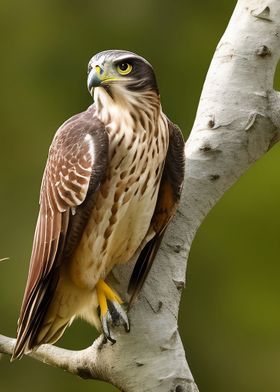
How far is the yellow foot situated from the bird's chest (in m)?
0.04

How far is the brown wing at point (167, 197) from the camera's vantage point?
11.2 ft

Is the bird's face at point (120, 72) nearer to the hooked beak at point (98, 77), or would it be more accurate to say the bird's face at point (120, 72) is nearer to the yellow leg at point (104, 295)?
the hooked beak at point (98, 77)

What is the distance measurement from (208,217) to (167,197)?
4713 millimetres

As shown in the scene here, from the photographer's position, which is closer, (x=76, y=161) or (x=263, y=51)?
(x=76, y=161)

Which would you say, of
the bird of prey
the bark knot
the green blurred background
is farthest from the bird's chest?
the green blurred background

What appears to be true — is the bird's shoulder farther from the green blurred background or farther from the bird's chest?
the green blurred background

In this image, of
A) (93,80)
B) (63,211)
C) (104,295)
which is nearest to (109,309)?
(104,295)

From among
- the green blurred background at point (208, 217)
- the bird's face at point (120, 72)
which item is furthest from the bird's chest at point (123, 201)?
the green blurred background at point (208, 217)

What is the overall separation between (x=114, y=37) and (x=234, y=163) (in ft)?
17.5

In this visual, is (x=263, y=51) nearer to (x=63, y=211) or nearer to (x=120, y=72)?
(x=120, y=72)

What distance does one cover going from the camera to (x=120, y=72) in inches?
135

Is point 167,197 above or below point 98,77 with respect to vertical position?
below

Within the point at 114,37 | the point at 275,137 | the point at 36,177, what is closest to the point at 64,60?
the point at 114,37

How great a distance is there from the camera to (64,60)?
8836 mm
